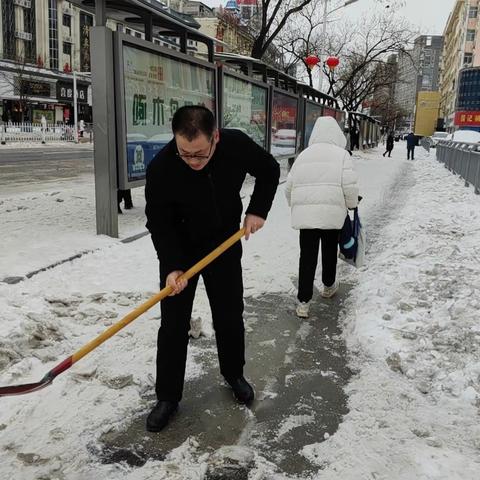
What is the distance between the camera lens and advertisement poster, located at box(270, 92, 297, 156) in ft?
45.9

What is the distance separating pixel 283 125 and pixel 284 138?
0.41 meters

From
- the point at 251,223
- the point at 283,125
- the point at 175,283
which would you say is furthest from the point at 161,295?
the point at 283,125

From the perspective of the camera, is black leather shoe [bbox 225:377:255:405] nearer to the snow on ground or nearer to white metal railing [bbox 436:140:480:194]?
the snow on ground

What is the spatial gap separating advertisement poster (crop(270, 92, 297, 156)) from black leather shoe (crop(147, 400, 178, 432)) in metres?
11.3

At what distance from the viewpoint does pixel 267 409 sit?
310 cm

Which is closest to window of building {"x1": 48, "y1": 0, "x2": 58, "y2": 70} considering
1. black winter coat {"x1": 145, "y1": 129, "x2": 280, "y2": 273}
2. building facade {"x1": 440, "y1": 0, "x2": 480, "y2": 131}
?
building facade {"x1": 440, "y1": 0, "x2": 480, "y2": 131}

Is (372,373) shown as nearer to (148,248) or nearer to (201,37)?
(148,248)

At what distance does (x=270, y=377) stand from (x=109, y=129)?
4041 millimetres

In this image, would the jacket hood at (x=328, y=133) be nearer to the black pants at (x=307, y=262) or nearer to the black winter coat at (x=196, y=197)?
the black pants at (x=307, y=262)

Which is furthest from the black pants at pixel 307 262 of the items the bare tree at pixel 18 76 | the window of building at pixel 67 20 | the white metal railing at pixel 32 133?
the window of building at pixel 67 20

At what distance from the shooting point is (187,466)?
8.34ft

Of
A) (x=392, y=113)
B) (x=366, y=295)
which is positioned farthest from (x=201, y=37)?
(x=392, y=113)

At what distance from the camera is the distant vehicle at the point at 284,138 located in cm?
1429

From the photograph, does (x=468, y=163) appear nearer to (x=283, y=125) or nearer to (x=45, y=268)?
(x=283, y=125)
